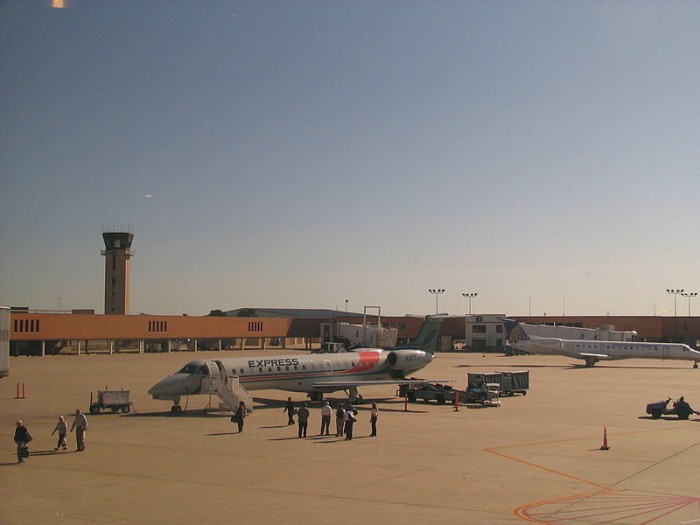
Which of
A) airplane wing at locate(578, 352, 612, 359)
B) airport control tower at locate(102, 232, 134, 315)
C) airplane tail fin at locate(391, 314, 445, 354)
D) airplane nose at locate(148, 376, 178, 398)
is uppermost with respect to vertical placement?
airport control tower at locate(102, 232, 134, 315)

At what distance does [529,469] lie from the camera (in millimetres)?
24219

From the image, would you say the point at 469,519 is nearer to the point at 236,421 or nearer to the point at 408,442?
the point at 408,442

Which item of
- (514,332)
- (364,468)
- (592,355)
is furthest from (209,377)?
(514,332)

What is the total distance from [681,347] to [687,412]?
57066mm

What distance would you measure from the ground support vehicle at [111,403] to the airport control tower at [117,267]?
108495 mm

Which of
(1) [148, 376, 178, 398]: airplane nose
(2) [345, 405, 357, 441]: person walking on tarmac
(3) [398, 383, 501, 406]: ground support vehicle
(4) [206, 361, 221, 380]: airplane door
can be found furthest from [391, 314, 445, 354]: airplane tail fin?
(2) [345, 405, 357, 441]: person walking on tarmac

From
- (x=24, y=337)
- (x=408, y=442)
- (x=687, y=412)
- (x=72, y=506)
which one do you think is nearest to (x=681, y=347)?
(x=687, y=412)

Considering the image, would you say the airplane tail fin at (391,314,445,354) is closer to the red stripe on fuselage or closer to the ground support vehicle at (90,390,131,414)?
the red stripe on fuselage

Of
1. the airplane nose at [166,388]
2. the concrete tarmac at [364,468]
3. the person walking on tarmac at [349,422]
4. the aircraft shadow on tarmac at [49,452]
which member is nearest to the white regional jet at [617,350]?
Answer: the concrete tarmac at [364,468]

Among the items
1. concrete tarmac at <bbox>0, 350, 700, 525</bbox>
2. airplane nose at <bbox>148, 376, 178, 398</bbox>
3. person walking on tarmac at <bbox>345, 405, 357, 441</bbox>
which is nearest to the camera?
concrete tarmac at <bbox>0, 350, 700, 525</bbox>

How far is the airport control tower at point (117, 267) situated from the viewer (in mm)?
145250

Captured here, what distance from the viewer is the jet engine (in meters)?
49.0

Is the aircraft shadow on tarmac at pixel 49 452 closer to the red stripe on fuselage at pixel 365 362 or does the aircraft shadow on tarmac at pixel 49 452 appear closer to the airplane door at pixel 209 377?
the airplane door at pixel 209 377

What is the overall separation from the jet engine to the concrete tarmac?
5048mm
